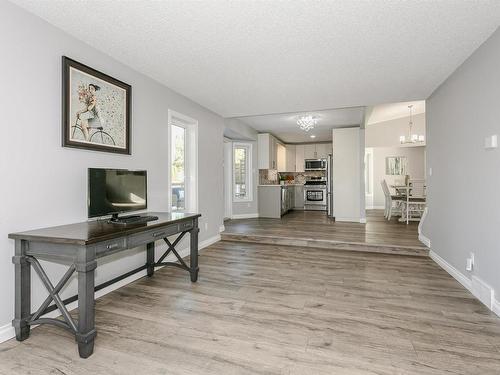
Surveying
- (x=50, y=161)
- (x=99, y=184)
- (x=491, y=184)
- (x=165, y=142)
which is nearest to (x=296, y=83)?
(x=165, y=142)

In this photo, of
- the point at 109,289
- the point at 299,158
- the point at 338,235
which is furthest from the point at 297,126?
the point at 109,289

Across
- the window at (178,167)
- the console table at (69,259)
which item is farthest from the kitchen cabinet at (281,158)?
the console table at (69,259)

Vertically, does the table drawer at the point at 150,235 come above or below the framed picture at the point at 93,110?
below

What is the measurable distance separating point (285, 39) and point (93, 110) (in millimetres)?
1892

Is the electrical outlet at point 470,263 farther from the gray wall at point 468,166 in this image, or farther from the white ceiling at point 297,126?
the white ceiling at point 297,126

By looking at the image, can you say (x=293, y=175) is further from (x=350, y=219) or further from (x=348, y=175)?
(x=350, y=219)

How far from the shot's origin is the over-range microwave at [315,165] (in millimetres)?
9711

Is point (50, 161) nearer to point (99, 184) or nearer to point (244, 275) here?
point (99, 184)

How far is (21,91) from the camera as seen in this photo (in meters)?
2.09

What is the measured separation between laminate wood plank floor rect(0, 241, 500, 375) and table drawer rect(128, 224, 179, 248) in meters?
0.63

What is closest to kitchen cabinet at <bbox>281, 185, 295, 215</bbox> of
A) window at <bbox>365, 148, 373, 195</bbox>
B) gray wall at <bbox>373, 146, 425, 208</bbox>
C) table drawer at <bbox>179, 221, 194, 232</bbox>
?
window at <bbox>365, 148, 373, 195</bbox>

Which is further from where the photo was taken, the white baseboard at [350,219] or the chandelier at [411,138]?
the chandelier at [411,138]

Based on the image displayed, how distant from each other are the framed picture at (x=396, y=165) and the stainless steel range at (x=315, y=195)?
225cm

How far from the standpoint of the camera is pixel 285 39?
2492 millimetres
